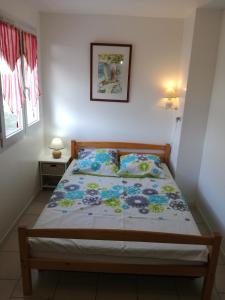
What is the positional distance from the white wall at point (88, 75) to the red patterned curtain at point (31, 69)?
0.96ft

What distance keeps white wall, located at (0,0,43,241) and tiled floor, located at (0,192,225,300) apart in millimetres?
613

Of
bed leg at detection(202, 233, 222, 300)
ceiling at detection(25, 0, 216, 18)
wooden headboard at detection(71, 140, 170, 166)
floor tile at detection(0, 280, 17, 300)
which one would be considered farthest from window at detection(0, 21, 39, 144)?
→ bed leg at detection(202, 233, 222, 300)

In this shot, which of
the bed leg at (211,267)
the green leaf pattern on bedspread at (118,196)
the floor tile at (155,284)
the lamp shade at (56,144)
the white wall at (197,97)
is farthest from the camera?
the lamp shade at (56,144)

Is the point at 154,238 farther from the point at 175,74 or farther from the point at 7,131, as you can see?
the point at 175,74

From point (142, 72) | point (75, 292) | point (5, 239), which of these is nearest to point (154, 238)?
point (75, 292)

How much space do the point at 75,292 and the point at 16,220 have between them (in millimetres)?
1248

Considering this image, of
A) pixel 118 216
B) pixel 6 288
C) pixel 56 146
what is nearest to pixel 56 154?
pixel 56 146

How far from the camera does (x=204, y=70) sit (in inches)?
119

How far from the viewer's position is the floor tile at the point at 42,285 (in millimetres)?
2010

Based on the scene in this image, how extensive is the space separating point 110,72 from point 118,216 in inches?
79.5

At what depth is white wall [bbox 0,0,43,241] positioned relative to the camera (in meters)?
2.55

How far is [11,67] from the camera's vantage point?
2.56 metres

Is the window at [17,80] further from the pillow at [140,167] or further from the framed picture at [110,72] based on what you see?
the pillow at [140,167]

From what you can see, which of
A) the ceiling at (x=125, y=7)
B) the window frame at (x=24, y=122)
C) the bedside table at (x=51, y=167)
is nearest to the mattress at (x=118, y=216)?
the bedside table at (x=51, y=167)
